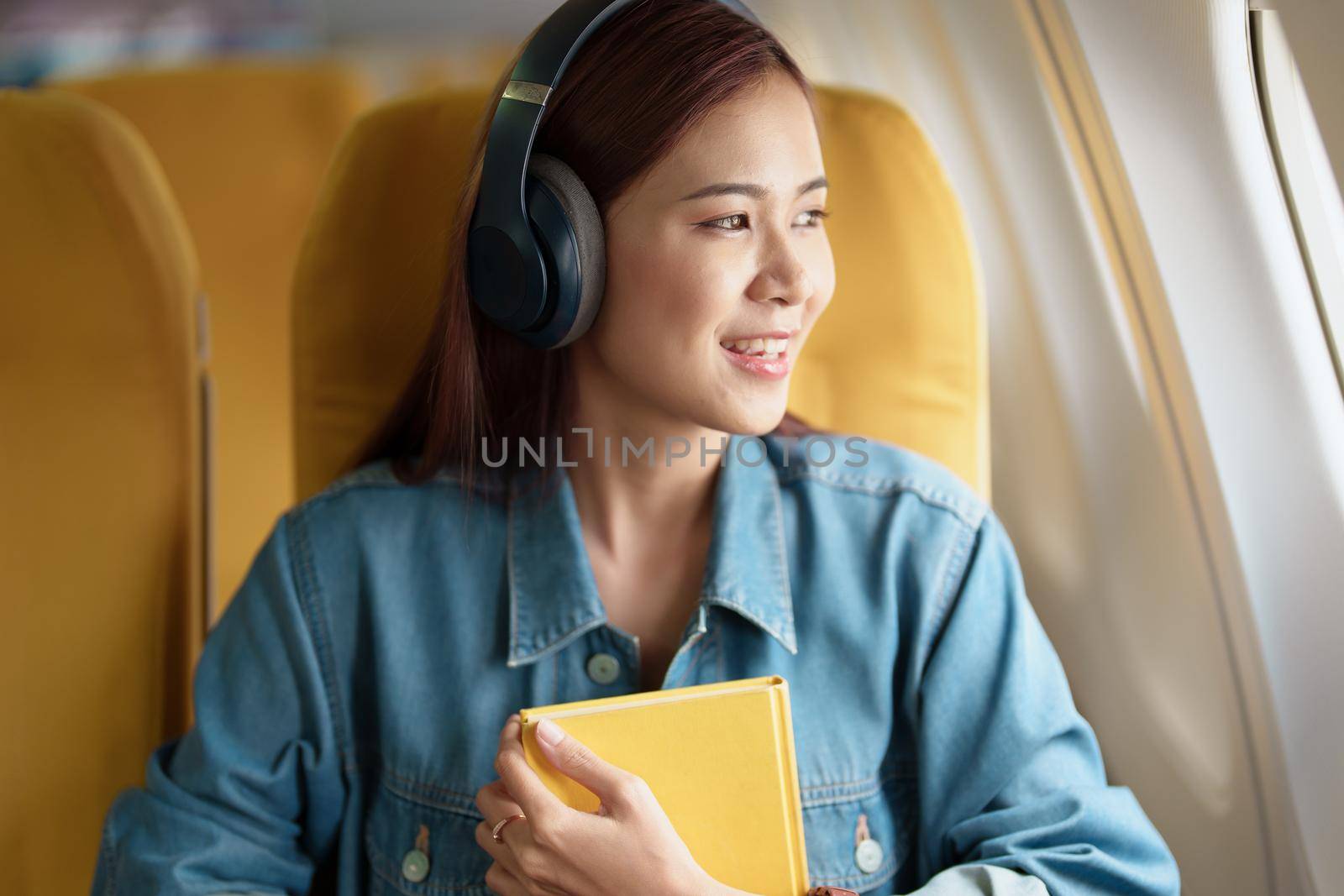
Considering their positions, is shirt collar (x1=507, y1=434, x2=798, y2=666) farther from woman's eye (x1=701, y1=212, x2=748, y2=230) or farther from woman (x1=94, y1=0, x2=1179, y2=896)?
woman's eye (x1=701, y1=212, x2=748, y2=230)

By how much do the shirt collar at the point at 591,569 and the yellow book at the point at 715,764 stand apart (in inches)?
6.6

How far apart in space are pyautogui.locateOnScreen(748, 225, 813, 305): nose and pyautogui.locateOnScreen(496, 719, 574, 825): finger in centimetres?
42

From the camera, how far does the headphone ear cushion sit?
974mm

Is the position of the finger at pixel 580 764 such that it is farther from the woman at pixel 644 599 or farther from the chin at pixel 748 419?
the chin at pixel 748 419

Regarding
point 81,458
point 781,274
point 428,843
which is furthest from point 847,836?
point 81,458

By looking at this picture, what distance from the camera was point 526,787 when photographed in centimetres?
90

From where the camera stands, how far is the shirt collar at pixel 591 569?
1.09 m

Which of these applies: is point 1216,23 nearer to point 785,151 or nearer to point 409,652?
point 785,151

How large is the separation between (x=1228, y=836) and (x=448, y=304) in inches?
32.8

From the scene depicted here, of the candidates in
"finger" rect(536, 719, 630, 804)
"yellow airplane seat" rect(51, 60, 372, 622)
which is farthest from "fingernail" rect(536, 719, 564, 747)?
"yellow airplane seat" rect(51, 60, 372, 622)

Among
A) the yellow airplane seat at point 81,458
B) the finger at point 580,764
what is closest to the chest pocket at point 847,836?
the finger at point 580,764

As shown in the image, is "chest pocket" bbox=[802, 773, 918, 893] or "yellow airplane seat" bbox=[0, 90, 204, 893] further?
"yellow airplane seat" bbox=[0, 90, 204, 893]

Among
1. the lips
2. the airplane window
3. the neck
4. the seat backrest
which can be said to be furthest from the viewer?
the seat backrest

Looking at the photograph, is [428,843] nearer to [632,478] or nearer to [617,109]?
[632,478]
